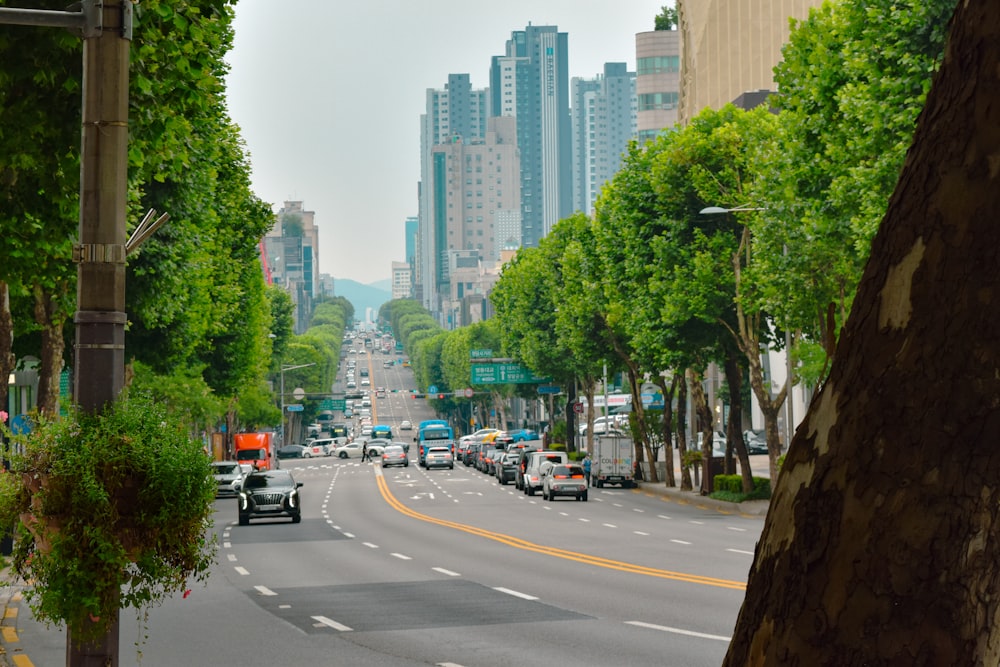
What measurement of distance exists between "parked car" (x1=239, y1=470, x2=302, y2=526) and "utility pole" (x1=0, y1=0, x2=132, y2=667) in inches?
1408

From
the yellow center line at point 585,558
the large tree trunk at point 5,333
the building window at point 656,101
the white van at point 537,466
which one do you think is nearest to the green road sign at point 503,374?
the white van at point 537,466

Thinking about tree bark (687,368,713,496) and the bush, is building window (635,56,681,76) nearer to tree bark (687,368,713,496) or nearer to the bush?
tree bark (687,368,713,496)

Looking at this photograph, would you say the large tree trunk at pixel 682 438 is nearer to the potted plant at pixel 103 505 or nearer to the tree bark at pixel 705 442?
the tree bark at pixel 705 442

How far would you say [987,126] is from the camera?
2.91 metres

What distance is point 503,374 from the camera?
3942 inches

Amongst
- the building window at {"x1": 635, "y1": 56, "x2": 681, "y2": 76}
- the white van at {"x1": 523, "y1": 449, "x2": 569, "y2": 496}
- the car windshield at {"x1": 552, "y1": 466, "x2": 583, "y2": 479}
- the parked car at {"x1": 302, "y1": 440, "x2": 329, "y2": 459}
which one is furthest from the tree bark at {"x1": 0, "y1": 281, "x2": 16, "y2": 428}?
the building window at {"x1": 635, "y1": 56, "x2": 681, "y2": 76}

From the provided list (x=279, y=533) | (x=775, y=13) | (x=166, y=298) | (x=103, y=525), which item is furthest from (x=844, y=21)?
(x=775, y=13)

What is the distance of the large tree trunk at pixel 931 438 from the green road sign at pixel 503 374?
299 feet

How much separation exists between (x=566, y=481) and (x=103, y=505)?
46.8 m

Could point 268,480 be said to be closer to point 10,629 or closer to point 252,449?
point 10,629

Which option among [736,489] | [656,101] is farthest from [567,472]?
[656,101]

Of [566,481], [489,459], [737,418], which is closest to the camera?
[737,418]

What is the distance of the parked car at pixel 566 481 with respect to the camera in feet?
182

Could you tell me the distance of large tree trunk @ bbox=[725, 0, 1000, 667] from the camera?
9.55ft
